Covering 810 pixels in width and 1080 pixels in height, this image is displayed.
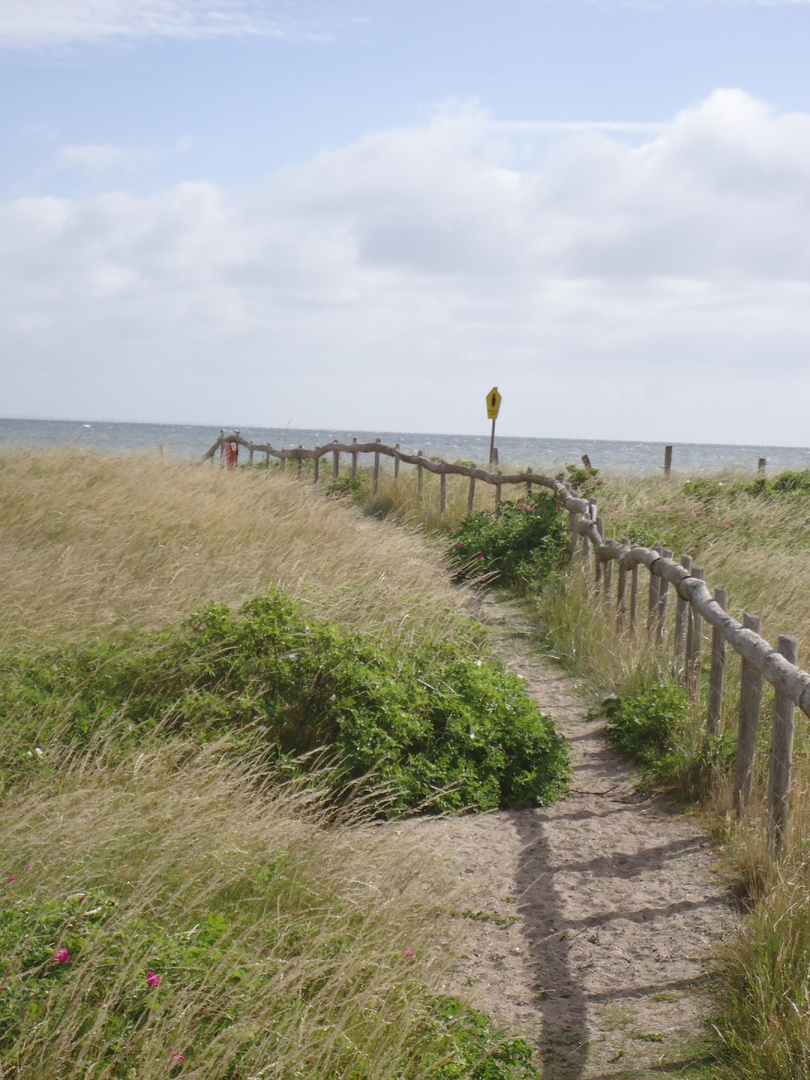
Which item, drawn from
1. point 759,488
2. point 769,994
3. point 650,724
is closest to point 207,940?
point 769,994

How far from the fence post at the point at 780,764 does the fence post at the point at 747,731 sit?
0.31m

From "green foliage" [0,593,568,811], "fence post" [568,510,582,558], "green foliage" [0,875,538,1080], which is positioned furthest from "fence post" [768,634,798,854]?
"fence post" [568,510,582,558]

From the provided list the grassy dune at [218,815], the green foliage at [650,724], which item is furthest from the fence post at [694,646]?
the grassy dune at [218,815]

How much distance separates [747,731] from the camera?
491 centimetres

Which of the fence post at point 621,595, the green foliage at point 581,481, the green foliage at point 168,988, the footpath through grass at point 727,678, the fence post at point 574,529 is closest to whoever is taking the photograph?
the green foliage at point 168,988

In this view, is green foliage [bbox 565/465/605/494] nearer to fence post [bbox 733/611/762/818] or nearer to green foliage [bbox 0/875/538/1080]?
fence post [bbox 733/611/762/818]

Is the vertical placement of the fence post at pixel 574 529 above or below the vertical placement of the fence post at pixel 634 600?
above

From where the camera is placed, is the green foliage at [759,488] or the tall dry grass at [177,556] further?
the green foliage at [759,488]

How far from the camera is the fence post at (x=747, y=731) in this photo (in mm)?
4828

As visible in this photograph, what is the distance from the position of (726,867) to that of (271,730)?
8.21 feet

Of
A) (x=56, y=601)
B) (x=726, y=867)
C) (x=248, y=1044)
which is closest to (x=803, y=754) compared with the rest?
(x=726, y=867)

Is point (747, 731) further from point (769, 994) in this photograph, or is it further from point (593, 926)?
point (769, 994)

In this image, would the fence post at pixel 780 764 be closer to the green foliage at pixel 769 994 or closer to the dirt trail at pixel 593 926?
the dirt trail at pixel 593 926

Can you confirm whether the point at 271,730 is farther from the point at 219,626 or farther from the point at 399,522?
the point at 399,522
